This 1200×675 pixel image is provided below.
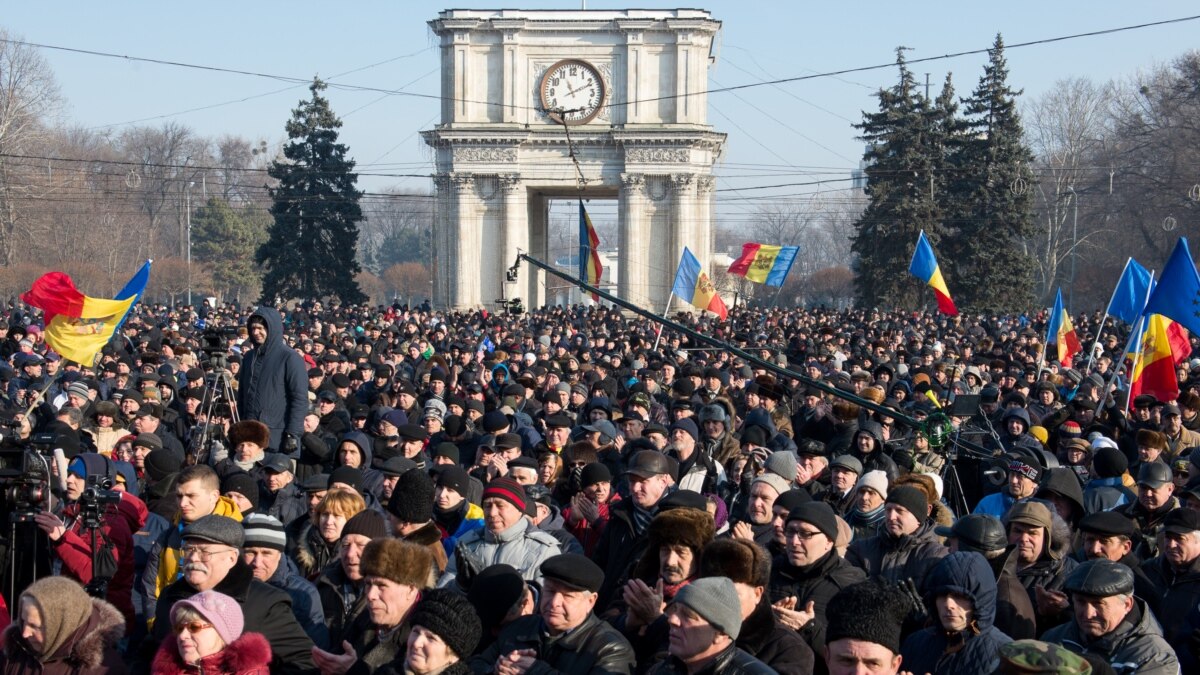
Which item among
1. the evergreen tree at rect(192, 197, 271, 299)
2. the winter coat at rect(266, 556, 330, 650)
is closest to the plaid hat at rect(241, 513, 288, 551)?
the winter coat at rect(266, 556, 330, 650)

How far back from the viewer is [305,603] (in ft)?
23.3

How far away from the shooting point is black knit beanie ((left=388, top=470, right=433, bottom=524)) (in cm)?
812

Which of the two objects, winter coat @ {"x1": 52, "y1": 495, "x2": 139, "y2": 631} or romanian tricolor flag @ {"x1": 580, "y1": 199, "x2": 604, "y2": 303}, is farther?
romanian tricolor flag @ {"x1": 580, "y1": 199, "x2": 604, "y2": 303}

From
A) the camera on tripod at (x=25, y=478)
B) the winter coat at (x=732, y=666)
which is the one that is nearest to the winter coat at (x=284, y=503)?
the camera on tripod at (x=25, y=478)

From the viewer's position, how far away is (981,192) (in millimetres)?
56844

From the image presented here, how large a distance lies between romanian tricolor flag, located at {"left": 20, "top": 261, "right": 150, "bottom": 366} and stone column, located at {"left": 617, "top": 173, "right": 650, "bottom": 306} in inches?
1615

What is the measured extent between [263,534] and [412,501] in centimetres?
101

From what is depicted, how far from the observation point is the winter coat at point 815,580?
23.4 ft

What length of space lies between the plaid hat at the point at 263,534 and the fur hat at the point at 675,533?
5.58 feet

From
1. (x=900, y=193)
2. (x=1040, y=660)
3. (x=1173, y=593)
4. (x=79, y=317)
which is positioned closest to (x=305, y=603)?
(x=1040, y=660)

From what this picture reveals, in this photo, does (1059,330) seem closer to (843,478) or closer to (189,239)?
(843,478)

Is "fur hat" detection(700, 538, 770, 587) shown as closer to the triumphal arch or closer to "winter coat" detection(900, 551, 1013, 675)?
"winter coat" detection(900, 551, 1013, 675)

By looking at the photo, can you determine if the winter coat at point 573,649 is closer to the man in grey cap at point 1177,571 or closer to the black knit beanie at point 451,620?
the black knit beanie at point 451,620

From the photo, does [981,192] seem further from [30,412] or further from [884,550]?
[884,550]
